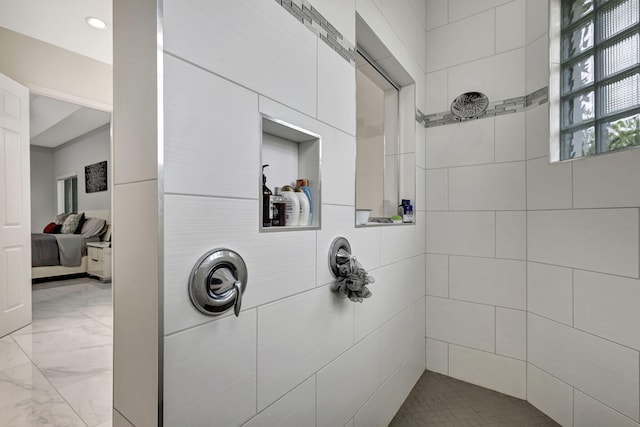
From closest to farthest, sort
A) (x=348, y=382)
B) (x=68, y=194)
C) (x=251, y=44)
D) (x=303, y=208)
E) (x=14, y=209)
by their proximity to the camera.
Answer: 1. (x=251, y=44)
2. (x=303, y=208)
3. (x=348, y=382)
4. (x=14, y=209)
5. (x=68, y=194)

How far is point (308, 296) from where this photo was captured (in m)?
1.04

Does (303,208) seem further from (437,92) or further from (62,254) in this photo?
(62,254)

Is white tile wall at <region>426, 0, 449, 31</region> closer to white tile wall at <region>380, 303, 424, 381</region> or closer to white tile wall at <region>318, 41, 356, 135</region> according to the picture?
white tile wall at <region>318, 41, 356, 135</region>

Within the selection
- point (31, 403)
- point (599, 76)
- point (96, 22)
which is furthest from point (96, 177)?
point (599, 76)

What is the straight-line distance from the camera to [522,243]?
72.3 inches

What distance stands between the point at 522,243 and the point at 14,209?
3965mm

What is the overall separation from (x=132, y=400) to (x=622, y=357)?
193cm

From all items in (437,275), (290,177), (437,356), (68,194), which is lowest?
(437,356)

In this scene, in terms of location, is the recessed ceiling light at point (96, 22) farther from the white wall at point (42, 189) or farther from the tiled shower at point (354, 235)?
the white wall at point (42, 189)

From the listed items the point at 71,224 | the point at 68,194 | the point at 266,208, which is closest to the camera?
the point at 266,208

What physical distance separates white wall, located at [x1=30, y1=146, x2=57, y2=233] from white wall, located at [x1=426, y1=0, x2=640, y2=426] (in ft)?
27.9

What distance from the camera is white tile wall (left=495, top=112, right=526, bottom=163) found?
1.83m

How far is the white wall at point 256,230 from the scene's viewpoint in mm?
637

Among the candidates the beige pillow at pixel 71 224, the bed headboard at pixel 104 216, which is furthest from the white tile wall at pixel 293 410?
the beige pillow at pixel 71 224
